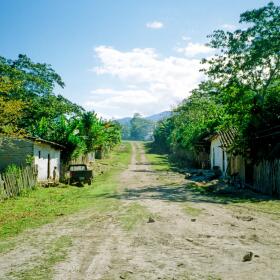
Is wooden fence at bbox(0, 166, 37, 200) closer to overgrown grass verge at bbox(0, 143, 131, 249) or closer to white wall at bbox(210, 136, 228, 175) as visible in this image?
overgrown grass verge at bbox(0, 143, 131, 249)

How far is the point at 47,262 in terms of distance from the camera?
8594 millimetres

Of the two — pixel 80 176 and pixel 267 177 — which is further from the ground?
pixel 267 177

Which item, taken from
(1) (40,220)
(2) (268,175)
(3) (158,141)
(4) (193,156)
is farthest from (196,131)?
(3) (158,141)

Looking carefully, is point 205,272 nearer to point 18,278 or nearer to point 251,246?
point 251,246

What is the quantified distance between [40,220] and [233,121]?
19.7 metres

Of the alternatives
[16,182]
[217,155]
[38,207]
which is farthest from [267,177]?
[217,155]

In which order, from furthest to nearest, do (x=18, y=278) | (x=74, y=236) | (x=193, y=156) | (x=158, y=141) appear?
(x=158, y=141) → (x=193, y=156) → (x=74, y=236) → (x=18, y=278)

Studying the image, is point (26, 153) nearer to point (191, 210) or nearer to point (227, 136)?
point (191, 210)

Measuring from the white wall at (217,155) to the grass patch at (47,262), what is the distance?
28866 millimetres

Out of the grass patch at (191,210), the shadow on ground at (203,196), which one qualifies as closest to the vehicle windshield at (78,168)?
the shadow on ground at (203,196)

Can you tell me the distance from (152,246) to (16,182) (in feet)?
45.0

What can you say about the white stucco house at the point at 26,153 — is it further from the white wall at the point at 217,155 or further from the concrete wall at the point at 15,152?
the white wall at the point at 217,155

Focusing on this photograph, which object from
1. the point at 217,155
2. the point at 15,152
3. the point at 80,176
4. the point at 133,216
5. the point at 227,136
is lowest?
the point at 133,216

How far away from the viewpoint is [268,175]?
22.8m
